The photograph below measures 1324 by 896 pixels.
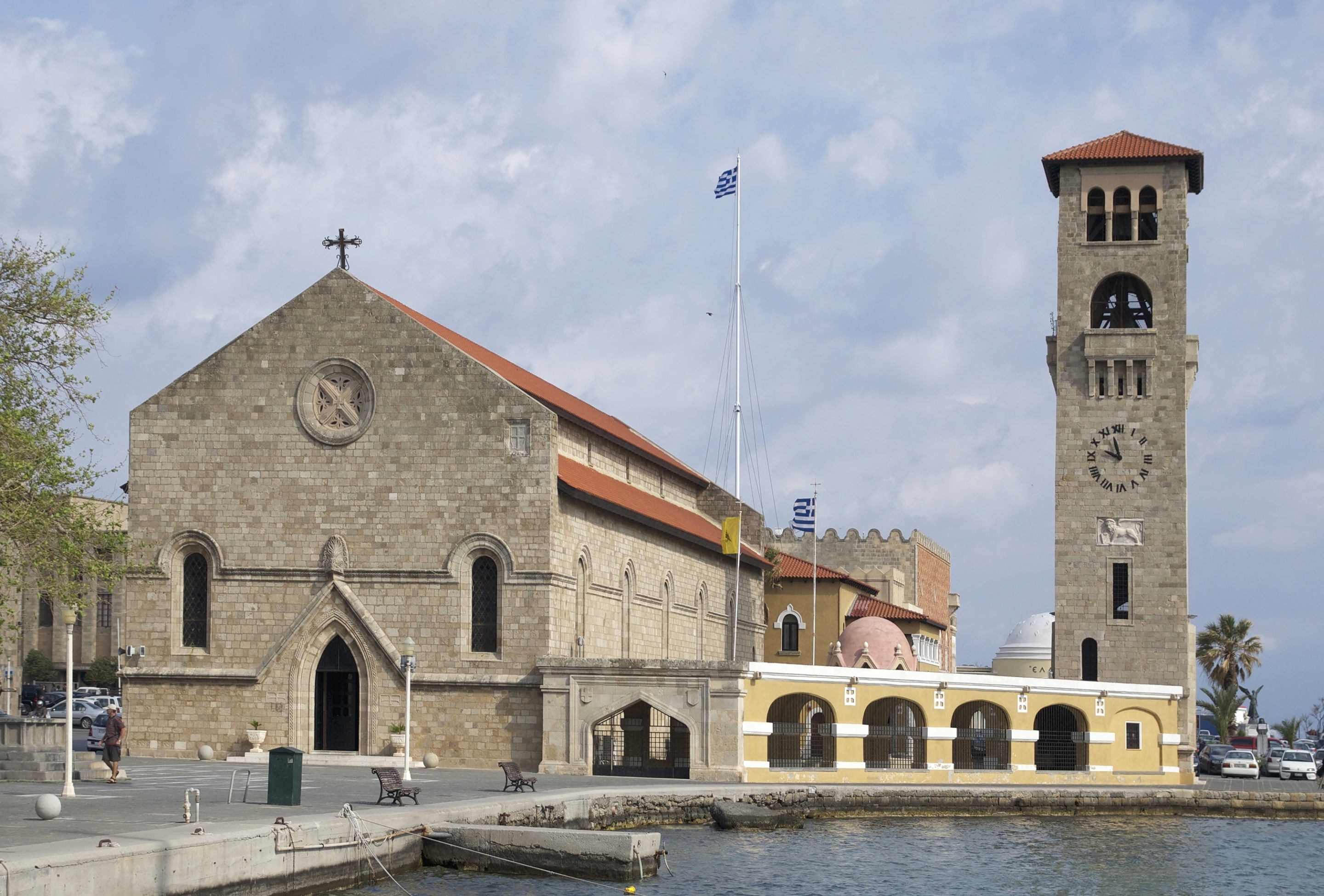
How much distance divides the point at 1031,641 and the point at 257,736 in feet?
163

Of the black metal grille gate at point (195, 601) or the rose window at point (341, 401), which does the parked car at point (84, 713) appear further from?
the rose window at point (341, 401)

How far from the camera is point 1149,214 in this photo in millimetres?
56281

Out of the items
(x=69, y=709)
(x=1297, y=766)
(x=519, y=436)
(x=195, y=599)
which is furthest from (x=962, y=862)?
(x=1297, y=766)

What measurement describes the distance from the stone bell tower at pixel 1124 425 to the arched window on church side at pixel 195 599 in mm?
28910

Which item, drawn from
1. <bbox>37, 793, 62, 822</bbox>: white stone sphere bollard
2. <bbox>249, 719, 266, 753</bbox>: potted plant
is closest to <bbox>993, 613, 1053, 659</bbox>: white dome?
<bbox>249, 719, 266, 753</bbox>: potted plant

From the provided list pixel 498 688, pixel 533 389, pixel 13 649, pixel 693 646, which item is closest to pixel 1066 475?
pixel 693 646

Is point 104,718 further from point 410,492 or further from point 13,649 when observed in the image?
point 13,649

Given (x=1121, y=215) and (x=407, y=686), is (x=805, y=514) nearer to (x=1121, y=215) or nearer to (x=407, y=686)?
(x=1121, y=215)

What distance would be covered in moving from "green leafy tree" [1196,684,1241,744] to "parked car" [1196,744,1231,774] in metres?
10.3

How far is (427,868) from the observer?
87.2 feet

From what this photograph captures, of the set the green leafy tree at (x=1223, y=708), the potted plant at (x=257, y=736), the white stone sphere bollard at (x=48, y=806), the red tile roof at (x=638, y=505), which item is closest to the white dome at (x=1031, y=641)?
the green leafy tree at (x=1223, y=708)

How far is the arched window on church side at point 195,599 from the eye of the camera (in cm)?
4269

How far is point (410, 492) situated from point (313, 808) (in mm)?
15684

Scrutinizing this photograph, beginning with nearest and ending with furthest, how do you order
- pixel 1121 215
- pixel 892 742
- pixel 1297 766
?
pixel 892 742 < pixel 1297 766 < pixel 1121 215
